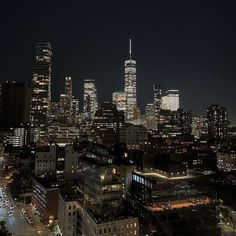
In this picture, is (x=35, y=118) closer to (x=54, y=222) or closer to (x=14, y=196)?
(x=14, y=196)

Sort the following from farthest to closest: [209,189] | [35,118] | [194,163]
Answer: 1. [35,118]
2. [194,163]
3. [209,189]

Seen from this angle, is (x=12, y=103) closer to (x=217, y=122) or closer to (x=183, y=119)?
(x=183, y=119)

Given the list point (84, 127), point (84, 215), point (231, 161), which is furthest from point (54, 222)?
point (84, 127)

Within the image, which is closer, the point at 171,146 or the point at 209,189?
the point at 209,189

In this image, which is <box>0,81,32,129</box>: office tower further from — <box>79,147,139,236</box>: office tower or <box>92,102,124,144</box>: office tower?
<box>79,147,139,236</box>: office tower

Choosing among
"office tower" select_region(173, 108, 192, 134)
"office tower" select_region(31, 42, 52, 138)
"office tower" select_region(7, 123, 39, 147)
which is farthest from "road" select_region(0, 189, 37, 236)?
"office tower" select_region(173, 108, 192, 134)

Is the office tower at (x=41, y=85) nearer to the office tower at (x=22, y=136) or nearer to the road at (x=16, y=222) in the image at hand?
the office tower at (x=22, y=136)

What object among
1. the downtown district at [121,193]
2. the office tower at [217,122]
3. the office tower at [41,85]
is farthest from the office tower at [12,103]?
the office tower at [217,122]
